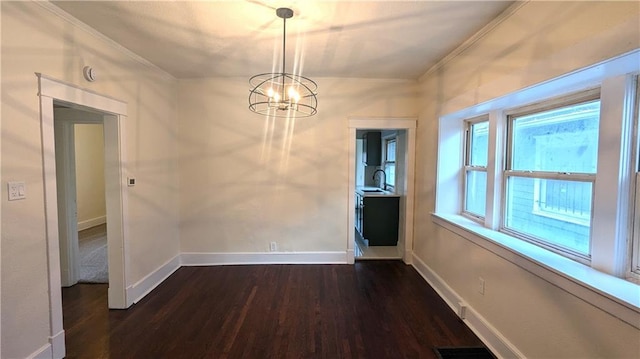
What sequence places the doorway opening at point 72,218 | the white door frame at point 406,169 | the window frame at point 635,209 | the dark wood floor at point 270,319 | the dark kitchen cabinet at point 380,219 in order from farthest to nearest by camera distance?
the dark kitchen cabinet at point 380,219 → the white door frame at point 406,169 → the doorway opening at point 72,218 → the dark wood floor at point 270,319 → the window frame at point 635,209

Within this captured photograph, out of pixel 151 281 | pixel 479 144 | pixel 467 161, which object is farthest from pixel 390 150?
pixel 151 281

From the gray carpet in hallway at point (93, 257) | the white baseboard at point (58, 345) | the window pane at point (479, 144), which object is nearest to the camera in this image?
the white baseboard at point (58, 345)

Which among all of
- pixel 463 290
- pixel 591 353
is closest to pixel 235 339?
pixel 463 290

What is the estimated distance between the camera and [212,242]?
3.95m

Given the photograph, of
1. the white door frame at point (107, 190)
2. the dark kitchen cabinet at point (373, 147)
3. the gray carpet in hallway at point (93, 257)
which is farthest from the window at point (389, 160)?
the gray carpet in hallway at point (93, 257)

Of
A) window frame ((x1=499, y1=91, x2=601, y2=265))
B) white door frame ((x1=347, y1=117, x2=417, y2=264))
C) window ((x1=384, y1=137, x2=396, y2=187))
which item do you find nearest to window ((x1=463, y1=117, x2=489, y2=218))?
window frame ((x1=499, y1=91, x2=601, y2=265))

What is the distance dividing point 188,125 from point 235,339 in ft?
9.17

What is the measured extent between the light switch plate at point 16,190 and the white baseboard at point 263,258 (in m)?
2.32

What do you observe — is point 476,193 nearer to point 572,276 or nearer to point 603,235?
point 603,235

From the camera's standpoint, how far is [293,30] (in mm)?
2420

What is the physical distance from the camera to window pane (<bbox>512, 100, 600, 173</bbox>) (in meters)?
1.74

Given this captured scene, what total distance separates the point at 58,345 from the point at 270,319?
1.58 meters

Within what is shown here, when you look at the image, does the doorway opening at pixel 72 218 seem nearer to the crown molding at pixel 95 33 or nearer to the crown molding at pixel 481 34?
the crown molding at pixel 95 33

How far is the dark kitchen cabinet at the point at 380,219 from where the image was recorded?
4.70m
